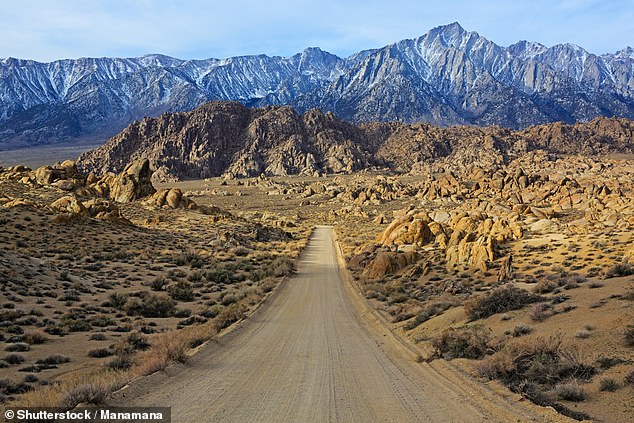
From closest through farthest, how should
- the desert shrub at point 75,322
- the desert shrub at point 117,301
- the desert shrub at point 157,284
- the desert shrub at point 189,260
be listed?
the desert shrub at point 75,322, the desert shrub at point 117,301, the desert shrub at point 157,284, the desert shrub at point 189,260

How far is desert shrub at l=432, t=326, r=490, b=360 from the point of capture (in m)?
10.5

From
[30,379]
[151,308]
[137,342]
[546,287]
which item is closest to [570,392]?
[546,287]

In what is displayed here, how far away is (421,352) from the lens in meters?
11.6

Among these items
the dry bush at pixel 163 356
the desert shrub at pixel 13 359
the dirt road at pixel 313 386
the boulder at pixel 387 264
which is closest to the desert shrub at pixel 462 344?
the dirt road at pixel 313 386

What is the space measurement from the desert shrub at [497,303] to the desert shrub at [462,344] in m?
1.73

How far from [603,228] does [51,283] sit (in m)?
36.4

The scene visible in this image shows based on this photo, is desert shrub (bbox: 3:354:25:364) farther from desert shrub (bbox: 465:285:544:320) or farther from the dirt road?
desert shrub (bbox: 465:285:544:320)

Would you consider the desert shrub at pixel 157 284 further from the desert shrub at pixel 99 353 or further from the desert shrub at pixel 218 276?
the desert shrub at pixel 99 353

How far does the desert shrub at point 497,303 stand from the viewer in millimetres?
13695

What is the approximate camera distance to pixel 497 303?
45.8ft

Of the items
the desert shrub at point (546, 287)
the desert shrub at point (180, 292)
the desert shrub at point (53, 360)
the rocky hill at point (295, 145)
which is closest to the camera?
the desert shrub at point (53, 360)

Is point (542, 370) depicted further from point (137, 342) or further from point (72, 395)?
point (137, 342)

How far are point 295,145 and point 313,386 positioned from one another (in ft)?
557

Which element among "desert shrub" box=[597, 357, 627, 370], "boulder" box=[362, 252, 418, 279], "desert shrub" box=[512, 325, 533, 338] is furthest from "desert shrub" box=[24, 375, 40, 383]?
"boulder" box=[362, 252, 418, 279]
